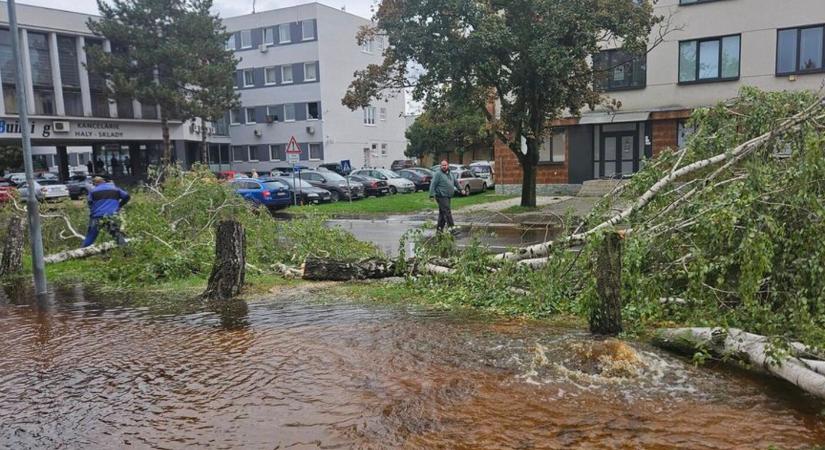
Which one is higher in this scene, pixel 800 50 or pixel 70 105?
pixel 70 105

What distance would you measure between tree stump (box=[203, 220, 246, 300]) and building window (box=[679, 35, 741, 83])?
2164 centimetres

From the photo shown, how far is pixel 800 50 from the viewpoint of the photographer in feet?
76.9

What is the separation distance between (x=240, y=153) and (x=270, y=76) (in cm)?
673

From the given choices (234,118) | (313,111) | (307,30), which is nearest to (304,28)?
(307,30)

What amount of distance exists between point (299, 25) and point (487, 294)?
145 feet

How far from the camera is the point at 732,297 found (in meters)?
6.01

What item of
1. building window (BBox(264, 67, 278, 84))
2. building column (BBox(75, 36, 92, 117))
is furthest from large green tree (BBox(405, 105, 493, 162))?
building column (BBox(75, 36, 92, 117))

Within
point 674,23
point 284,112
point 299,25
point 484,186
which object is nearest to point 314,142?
point 284,112

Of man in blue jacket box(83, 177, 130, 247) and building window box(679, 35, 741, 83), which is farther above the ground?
building window box(679, 35, 741, 83)

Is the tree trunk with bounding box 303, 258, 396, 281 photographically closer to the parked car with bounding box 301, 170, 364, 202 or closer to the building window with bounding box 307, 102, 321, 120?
the parked car with bounding box 301, 170, 364, 202

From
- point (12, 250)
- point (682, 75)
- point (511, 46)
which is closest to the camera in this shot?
point (12, 250)

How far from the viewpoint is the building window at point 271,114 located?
49906 mm

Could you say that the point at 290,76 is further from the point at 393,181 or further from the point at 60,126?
the point at 393,181

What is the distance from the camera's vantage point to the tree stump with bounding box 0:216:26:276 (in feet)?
37.3
